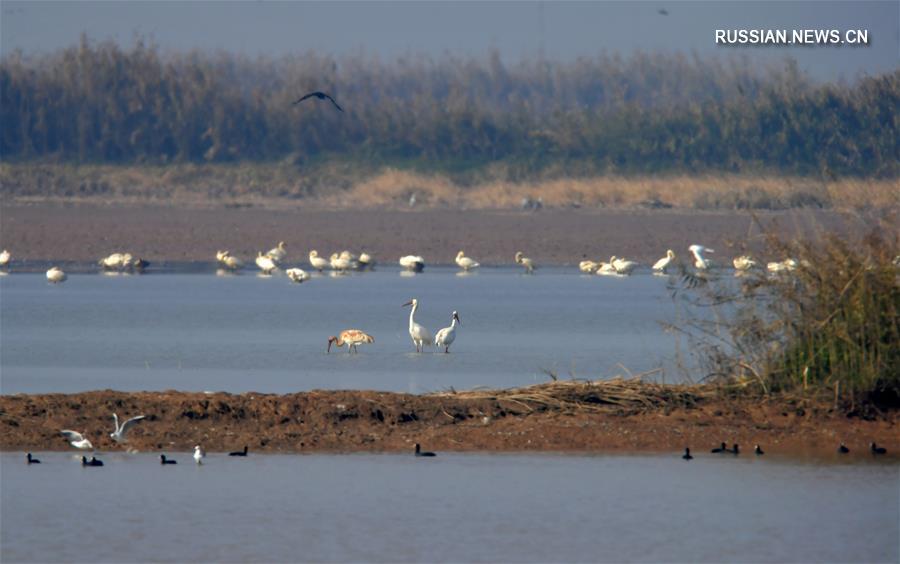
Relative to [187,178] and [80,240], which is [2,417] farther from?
[187,178]

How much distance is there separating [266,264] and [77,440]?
14.7 metres

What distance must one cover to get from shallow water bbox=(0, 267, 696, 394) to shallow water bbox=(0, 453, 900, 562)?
2.53 m

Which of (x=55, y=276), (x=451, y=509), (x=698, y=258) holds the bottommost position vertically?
(x=451, y=509)

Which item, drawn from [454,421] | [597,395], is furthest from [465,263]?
[454,421]

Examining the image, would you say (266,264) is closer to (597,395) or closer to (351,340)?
(351,340)

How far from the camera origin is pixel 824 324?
1078cm

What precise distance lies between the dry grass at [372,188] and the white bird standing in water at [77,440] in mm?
22835

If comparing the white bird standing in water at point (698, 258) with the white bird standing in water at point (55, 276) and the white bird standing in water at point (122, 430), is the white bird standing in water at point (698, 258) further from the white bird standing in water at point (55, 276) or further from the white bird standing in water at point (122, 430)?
the white bird standing in water at point (55, 276)

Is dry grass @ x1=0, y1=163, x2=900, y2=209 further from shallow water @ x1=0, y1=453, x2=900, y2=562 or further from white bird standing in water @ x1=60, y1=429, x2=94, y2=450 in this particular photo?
shallow water @ x1=0, y1=453, x2=900, y2=562

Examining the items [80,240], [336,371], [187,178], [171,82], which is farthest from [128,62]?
[336,371]

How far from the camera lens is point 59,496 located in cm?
892

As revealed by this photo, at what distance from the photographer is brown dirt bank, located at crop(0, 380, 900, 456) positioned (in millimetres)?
10430

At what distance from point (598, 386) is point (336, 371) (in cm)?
307

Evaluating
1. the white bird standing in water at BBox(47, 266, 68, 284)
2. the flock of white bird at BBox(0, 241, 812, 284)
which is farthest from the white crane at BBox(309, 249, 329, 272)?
the white bird standing in water at BBox(47, 266, 68, 284)
